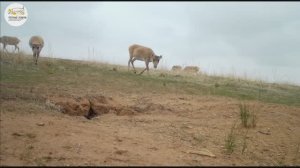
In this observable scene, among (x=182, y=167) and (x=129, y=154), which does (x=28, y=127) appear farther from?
(x=182, y=167)

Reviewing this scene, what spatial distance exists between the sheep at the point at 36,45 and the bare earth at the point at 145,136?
6092 millimetres

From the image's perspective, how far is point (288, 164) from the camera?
24.4 ft

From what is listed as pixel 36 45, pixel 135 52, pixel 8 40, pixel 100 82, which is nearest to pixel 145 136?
pixel 100 82

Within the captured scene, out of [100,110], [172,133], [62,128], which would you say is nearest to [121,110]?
[100,110]

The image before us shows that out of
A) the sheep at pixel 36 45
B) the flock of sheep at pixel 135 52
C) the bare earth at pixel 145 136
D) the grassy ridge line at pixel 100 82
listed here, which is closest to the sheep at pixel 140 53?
the flock of sheep at pixel 135 52

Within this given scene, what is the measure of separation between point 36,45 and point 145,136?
9673 millimetres

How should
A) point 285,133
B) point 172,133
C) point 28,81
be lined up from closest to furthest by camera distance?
1. point 172,133
2. point 285,133
3. point 28,81

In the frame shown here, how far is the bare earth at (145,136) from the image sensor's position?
646 cm

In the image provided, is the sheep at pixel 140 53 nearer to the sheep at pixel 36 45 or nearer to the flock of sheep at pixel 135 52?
the flock of sheep at pixel 135 52

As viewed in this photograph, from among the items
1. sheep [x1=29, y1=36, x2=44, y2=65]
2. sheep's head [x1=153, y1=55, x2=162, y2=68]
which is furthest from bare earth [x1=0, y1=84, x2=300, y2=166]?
sheep's head [x1=153, y1=55, x2=162, y2=68]

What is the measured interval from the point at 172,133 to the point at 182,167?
184 centimetres

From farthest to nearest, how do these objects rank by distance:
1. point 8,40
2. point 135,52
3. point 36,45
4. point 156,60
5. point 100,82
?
point 8,40 → point 156,60 → point 135,52 → point 36,45 → point 100,82

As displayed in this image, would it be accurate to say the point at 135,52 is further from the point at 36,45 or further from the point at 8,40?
the point at 8,40

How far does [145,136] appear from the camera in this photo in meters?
7.58
